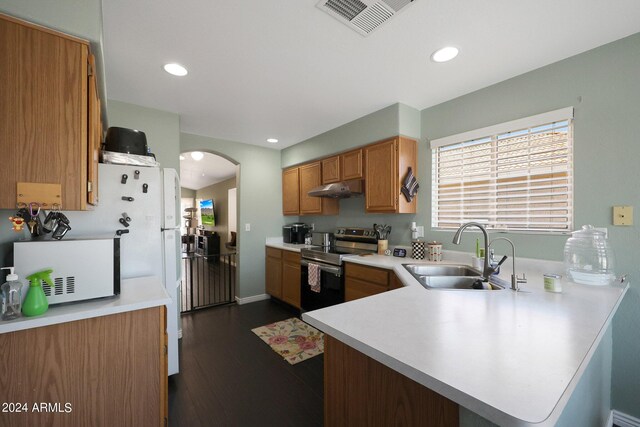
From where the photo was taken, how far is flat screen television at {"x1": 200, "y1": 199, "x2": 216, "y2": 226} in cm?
859

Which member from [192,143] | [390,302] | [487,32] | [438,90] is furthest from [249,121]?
[390,302]

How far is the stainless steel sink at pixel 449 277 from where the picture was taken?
174 cm

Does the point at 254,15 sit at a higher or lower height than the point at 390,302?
higher

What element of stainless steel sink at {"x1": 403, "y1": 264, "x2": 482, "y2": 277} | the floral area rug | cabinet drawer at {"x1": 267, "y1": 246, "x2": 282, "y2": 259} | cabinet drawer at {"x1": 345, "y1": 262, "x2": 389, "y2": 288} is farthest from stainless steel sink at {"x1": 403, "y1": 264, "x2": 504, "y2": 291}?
cabinet drawer at {"x1": 267, "y1": 246, "x2": 282, "y2": 259}

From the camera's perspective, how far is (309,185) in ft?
12.7

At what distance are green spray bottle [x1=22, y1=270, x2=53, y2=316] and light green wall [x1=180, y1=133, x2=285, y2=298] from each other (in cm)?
277

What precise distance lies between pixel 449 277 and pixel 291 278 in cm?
223

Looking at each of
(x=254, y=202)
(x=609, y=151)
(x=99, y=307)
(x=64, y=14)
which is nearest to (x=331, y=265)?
(x=254, y=202)

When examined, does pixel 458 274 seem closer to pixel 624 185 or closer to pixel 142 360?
pixel 624 185

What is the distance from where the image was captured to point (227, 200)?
7.52m

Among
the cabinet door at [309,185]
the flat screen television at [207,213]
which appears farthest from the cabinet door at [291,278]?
the flat screen television at [207,213]

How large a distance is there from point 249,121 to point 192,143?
0.99 meters

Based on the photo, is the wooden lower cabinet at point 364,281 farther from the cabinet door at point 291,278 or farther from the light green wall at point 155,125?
the light green wall at point 155,125

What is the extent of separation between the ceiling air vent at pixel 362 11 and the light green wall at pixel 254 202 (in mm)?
2750
